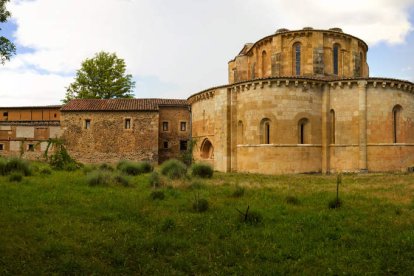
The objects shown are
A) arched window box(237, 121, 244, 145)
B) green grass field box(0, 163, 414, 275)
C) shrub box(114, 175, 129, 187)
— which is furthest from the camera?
arched window box(237, 121, 244, 145)

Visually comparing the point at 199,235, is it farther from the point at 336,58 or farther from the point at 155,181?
the point at 336,58

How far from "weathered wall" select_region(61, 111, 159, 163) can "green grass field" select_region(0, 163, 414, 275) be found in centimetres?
2005

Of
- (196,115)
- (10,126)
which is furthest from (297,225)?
(10,126)

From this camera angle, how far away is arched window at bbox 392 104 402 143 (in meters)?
22.2

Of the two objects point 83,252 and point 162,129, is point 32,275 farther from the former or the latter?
point 162,129

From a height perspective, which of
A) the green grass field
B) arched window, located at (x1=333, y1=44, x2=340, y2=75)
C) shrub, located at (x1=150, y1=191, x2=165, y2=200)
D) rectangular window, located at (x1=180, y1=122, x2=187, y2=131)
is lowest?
the green grass field

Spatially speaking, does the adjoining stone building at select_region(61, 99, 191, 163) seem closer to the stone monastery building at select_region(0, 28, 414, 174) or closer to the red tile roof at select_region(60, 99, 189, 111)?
the red tile roof at select_region(60, 99, 189, 111)

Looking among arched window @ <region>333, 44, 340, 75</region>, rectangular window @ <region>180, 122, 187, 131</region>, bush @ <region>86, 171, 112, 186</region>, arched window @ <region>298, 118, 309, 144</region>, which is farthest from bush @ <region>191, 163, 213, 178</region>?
rectangular window @ <region>180, 122, 187, 131</region>

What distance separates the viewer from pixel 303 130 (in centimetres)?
2192

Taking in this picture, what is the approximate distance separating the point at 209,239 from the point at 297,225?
2.27 m

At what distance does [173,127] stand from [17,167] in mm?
17433

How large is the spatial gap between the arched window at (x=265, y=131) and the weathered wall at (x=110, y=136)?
1298cm

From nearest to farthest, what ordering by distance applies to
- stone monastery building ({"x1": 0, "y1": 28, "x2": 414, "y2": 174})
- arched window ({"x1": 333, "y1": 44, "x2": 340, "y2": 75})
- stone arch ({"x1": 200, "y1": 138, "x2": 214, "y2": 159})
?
1. stone monastery building ({"x1": 0, "y1": 28, "x2": 414, "y2": 174})
2. arched window ({"x1": 333, "y1": 44, "x2": 340, "y2": 75})
3. stone arch ({"x1": 200, "y1": 138, "x2": 214, "y2": 159})

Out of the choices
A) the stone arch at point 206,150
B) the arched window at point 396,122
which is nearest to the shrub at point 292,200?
the arched window at point 396,122
